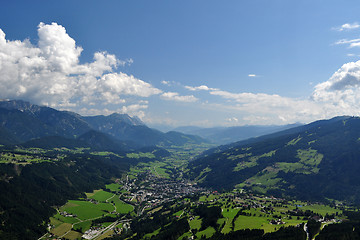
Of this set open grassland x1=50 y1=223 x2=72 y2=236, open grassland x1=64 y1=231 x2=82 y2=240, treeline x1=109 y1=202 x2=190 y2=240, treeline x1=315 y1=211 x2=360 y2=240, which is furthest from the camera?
open grassland x1=50 y1=223 x2=72 y2=236

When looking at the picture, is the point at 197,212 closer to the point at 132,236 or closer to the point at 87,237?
the point at 132,236

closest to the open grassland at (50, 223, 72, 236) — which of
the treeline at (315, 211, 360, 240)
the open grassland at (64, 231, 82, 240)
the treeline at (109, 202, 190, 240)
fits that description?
the open grassland at (64, 231, 82, 240)

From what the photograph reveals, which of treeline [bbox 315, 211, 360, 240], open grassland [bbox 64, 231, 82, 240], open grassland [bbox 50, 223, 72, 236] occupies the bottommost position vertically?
open grassland [bbox 64, 231, 82, 240]

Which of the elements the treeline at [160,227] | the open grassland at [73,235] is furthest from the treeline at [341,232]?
the open grassland at [73,235]

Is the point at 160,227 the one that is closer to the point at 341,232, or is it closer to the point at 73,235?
the point at 73,235

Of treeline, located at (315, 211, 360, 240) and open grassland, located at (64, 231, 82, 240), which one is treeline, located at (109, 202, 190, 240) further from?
treeline, located at (315, 211, 360, 240)

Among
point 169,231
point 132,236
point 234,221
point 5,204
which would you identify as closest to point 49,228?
point 5,204

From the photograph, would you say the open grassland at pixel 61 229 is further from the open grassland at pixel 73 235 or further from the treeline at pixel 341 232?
the treeline at pixel 341 232

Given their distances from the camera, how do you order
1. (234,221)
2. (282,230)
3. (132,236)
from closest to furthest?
1. (282,230)
2. (234,221)
3. (132,236)

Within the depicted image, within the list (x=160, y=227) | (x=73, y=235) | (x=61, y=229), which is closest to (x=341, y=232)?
(x=160, y=227)

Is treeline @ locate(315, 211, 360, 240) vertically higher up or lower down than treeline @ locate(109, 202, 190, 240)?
higher up

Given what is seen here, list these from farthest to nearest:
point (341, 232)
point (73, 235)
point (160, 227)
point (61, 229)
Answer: point (61, 229) → point (73, 235) → point (160, 227) → point (341, 232)
